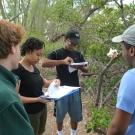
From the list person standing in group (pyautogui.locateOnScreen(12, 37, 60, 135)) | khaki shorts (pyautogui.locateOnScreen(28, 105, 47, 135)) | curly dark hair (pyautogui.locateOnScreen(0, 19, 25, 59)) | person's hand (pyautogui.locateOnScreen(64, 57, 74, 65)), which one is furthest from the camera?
person's hand (pyautogui.locateOnScreen(64, 57, 74, 65))

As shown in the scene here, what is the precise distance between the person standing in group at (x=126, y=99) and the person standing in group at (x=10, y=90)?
1.98 feet

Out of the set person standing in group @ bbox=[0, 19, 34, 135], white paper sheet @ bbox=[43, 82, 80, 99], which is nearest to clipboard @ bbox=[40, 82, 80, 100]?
white paper sheet @ bbox=[43, 82, 80, 99]

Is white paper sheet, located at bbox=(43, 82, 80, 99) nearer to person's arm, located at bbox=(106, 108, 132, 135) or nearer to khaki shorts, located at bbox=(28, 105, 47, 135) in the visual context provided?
khaki shorts, located at bbox=(28, 105, 47, 135)

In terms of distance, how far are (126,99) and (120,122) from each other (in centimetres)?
18

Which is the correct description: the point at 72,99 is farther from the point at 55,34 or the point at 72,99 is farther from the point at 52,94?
the point at 55,34

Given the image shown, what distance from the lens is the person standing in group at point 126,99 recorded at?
1.17m

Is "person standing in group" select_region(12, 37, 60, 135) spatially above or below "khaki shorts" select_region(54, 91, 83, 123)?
above

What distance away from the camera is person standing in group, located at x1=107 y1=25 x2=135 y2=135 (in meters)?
1.17

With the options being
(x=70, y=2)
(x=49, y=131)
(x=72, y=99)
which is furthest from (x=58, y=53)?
(x=70, y=2)

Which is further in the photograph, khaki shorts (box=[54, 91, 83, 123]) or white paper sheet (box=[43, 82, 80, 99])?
khaki shorts (box=[54, 91, 83, 123])

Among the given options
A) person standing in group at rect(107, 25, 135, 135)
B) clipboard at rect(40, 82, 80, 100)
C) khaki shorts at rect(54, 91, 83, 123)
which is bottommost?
khaki shorts at rect(54, 91, 83, 123)

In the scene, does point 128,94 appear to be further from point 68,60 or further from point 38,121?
point 68,60

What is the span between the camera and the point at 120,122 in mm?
1240

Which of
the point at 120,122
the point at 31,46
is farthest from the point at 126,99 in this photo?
the point at 31,46
